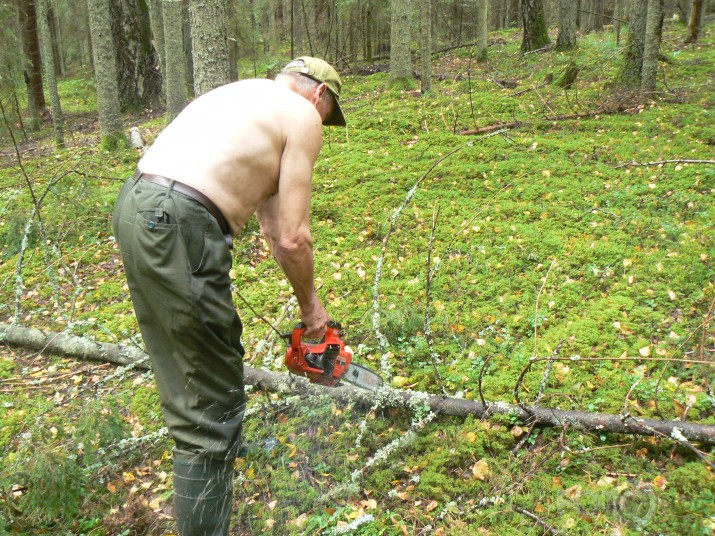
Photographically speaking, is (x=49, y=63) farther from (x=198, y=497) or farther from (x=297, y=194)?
(x=198, y=497)

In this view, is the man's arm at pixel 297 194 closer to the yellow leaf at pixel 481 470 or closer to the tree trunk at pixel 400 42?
the yellow leaf at pixel 481 470

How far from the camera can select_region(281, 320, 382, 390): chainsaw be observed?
9.09 feet

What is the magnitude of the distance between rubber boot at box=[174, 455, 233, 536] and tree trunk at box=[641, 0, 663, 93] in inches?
304

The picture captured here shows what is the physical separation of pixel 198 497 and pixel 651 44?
798cm

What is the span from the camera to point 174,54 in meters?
8.02

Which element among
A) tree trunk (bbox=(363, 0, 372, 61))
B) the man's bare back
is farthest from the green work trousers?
tree trunk (bbox=(363, 0, 372, 61))

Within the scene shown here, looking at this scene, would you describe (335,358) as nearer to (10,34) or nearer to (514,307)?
(514,307)

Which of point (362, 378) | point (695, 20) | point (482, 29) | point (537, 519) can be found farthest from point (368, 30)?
point (537, 519)

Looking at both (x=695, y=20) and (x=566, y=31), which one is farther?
(x=566, y=31)

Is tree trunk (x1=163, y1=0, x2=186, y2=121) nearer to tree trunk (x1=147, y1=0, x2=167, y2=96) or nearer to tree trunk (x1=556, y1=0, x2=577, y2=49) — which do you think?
tree trunk (x1=147, y1=0, x2=167, y2=96)

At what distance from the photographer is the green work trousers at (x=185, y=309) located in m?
2.11

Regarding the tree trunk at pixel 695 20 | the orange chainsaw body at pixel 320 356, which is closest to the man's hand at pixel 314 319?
the orange chainsaw body at pixel 320 356

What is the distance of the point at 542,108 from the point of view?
7895 millimetres

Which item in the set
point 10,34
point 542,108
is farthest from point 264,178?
point 10,34
